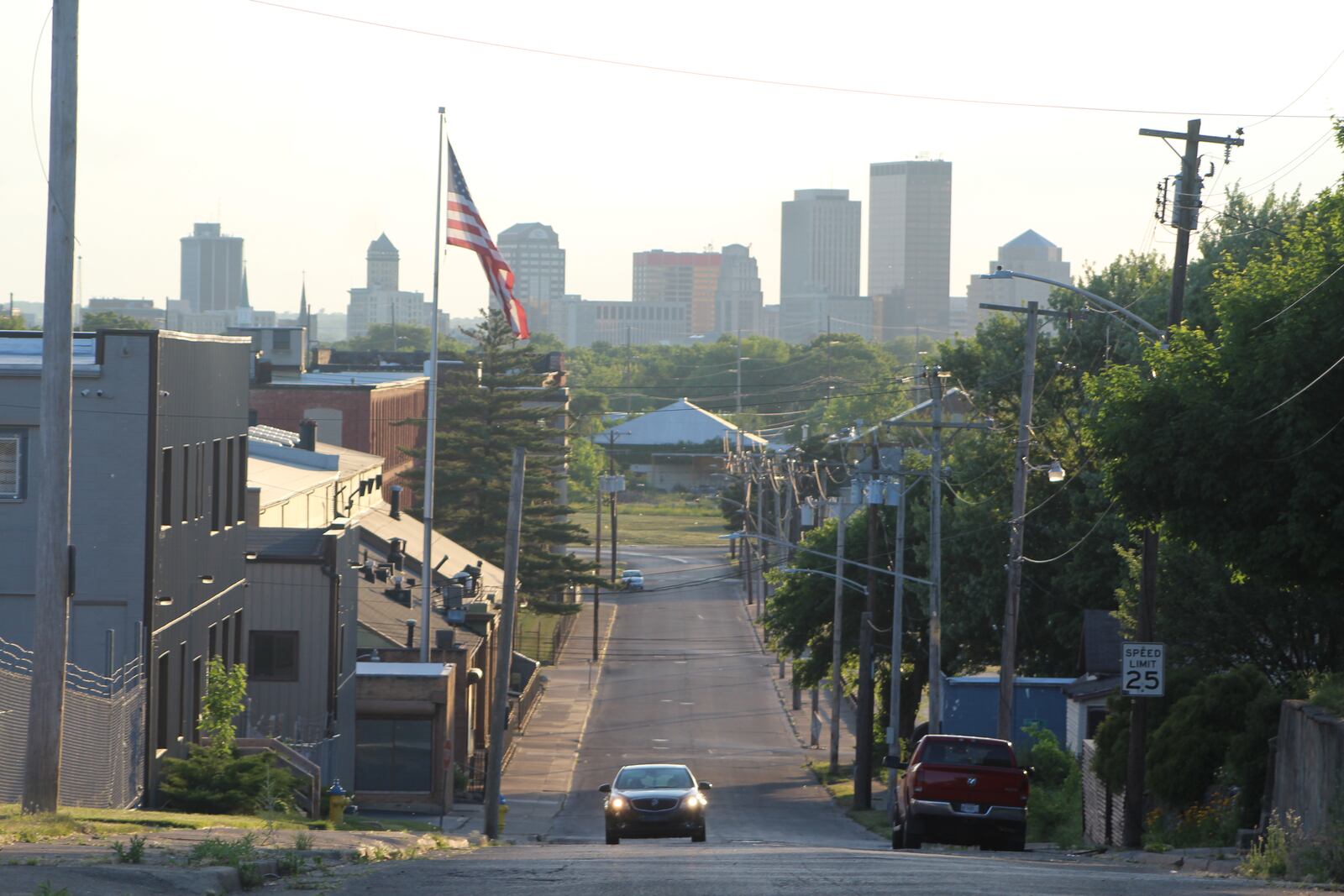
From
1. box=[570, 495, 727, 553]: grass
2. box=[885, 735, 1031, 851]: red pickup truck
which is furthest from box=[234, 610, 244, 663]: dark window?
box=[570, 495, 727, 553]: grass

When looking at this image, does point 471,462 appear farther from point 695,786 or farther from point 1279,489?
point 1279,489

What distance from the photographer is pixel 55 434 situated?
15719mm

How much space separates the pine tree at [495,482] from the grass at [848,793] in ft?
72.0

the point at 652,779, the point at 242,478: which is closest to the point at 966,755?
the point at 652,779

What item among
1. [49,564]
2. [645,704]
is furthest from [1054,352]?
[49,564]

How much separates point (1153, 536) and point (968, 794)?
499 cm

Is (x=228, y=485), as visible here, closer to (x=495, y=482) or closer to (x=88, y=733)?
(x=88, y=733)

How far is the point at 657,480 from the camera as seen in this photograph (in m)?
160

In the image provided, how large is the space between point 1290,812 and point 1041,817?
58.4 feet

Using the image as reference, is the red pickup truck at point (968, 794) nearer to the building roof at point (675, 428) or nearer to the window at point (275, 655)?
the window at point (275, 655)

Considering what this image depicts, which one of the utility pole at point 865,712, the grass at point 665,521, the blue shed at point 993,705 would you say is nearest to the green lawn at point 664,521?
the grass at point 665,521

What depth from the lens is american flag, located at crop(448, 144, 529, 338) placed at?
3641 centimetres

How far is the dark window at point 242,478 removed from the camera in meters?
30.4

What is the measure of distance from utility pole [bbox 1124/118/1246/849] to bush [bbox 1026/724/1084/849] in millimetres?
5539
